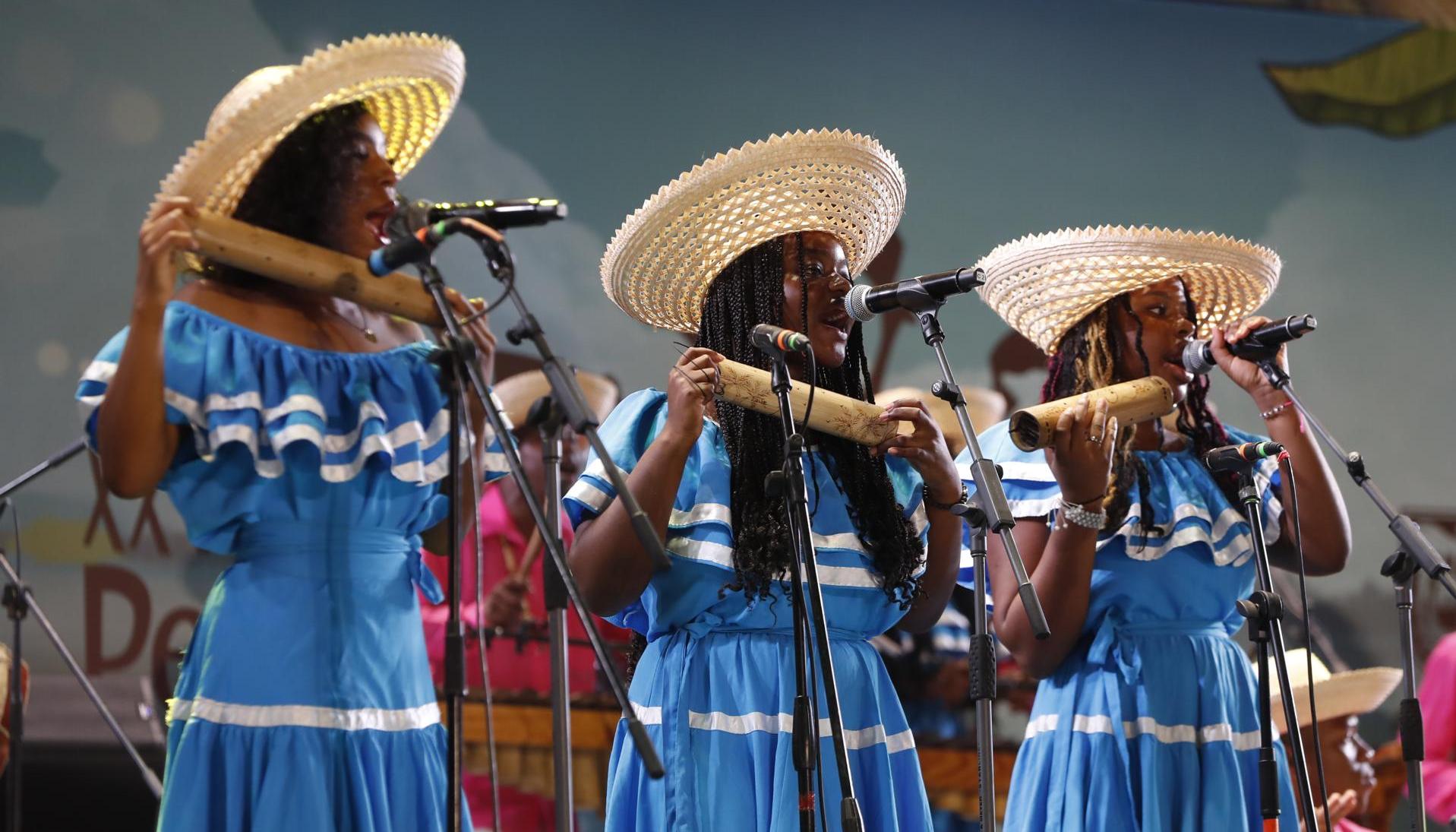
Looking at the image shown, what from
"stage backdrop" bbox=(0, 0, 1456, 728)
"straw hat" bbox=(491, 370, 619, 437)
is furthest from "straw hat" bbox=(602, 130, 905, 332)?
"stage backdrop" bbox=(0, 0, 1456, 728)

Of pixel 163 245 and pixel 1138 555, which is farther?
pixel 1138 555

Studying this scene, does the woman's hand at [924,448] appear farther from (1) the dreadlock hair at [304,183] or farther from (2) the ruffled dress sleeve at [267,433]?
(1) the dreadlock hair at [304,183]

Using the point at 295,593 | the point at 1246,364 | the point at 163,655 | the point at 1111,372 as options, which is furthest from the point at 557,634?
the point at 163,655

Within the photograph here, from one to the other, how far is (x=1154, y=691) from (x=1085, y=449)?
62 centimetres

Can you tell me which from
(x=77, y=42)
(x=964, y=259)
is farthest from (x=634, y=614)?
(x=964, y=259)

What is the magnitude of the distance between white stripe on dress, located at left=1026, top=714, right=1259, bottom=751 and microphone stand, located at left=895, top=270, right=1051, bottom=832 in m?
0.71

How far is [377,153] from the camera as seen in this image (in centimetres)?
301

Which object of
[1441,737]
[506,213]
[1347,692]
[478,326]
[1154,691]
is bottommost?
[1441,737]

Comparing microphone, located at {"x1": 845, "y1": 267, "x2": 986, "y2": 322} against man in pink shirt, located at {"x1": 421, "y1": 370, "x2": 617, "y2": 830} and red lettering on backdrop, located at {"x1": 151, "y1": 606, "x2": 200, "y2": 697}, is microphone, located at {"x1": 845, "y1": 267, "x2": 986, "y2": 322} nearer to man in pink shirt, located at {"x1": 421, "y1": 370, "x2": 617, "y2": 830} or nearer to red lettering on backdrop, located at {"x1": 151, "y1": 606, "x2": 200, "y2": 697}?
man in pink shirt, located at {"x1": 421, "y1": 370, "x2": 617, "y2": 830}

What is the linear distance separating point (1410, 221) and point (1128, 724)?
534 cm

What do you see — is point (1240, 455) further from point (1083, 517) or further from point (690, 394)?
point (690, 394)

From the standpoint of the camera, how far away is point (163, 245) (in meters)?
2.58

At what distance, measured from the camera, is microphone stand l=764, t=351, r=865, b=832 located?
8.09 feet

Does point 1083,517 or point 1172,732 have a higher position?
point 1083,517
